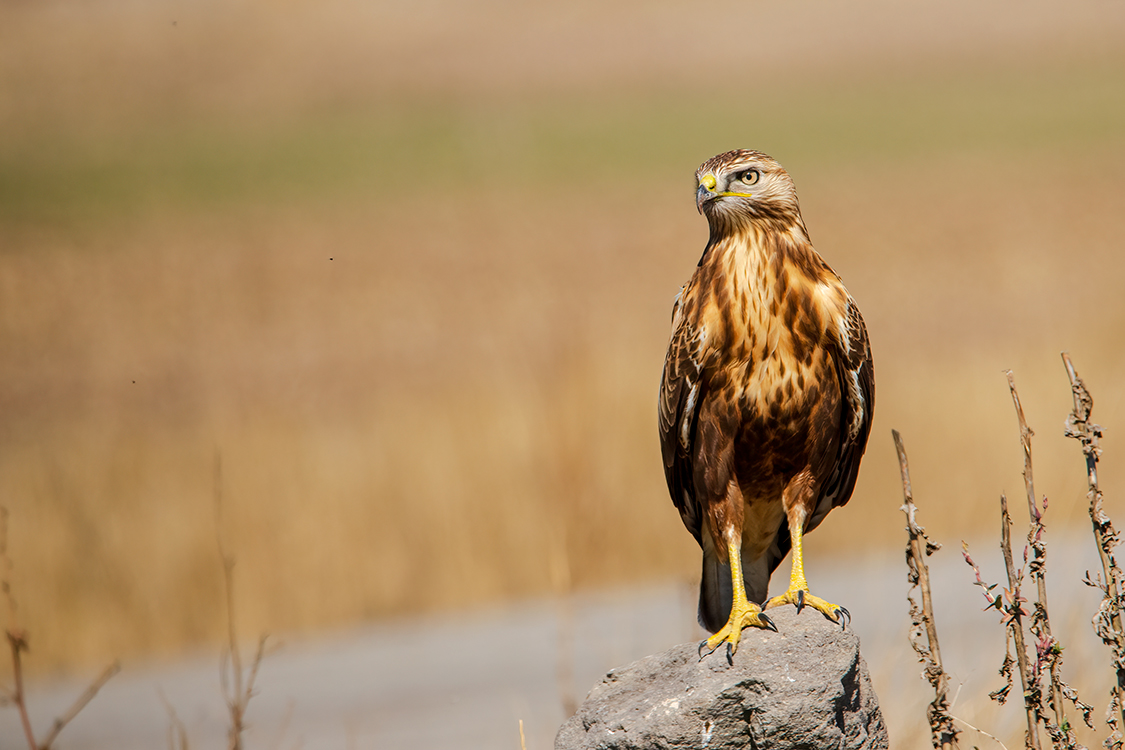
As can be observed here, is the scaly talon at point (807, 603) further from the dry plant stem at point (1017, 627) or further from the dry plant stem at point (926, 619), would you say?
the dry plant stem at point (1017, 627)

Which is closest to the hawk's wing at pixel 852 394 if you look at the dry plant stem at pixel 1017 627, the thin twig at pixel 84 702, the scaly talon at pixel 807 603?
the scaly talon at pixel 807 603

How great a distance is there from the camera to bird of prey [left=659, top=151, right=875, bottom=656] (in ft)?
11.6

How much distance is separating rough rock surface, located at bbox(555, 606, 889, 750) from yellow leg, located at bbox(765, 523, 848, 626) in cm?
9

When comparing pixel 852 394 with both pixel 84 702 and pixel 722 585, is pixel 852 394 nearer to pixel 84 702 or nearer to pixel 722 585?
pixel 722 585

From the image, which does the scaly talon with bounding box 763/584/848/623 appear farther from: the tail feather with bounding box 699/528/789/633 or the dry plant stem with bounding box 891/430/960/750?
the dry plant stem with bounding box 891/430/960/750

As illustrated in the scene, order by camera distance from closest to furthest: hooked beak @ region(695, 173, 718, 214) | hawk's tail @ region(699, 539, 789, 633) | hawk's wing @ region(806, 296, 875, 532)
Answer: hooked beak @ region(695, 173, 718, 214) < hawk's wing @ region(806, 296, 875, 532) < hawk's tail @ region(699, 539, 789, 633)

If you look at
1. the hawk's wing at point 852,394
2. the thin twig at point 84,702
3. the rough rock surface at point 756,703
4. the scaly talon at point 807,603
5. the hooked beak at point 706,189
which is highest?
the hooked beak at point 706,189

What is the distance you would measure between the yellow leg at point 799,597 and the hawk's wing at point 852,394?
26 centimetres

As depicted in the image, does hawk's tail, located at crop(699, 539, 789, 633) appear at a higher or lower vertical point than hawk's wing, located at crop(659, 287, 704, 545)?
lower

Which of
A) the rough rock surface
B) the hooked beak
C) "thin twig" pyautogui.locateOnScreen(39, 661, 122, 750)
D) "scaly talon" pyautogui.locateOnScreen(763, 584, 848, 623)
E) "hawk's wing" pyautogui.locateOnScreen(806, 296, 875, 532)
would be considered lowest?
the rough rock surface

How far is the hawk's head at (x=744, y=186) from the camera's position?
3508 millimetres

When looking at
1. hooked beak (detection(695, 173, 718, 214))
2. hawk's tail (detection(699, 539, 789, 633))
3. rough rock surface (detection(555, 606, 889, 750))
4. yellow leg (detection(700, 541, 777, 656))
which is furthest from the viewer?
hawk's tail (detection(699, 539, 789, 633))

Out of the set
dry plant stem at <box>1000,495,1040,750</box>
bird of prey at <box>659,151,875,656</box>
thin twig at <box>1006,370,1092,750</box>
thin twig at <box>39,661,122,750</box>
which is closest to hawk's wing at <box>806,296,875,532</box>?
bird of prey at <box>659,151,875,656</box>

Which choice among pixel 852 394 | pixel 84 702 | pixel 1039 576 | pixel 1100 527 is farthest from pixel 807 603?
pixel 84 702
